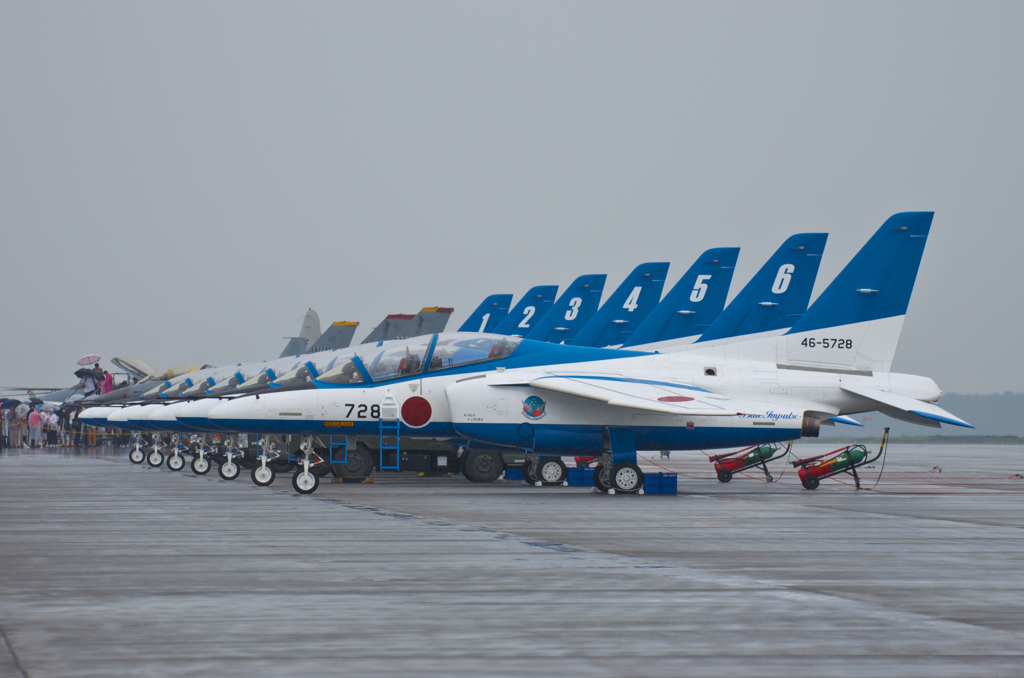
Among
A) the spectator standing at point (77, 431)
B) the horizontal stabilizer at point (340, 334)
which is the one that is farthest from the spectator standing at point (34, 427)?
the horizontal stabilizer at point (340, 334)

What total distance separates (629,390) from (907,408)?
4.60 meters

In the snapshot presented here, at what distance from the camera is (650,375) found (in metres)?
18.2

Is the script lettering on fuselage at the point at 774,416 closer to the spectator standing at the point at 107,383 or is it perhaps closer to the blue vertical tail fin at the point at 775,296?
the blue vertical tail fin at the point at 775,296

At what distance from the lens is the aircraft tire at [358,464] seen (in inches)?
803

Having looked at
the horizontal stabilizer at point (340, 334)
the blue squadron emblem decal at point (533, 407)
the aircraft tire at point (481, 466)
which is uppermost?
the horizontal stabilizer at point (340, 334)

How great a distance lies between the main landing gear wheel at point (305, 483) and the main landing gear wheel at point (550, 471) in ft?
18.0

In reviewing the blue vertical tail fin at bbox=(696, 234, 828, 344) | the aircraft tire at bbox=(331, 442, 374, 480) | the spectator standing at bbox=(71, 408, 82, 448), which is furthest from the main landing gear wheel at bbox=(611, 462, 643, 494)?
the spectator standing at bbox=(71, 408, 82, 448)

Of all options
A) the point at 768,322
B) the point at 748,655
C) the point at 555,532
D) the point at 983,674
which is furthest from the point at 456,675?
the point at 768,322

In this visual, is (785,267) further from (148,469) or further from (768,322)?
(148,469)

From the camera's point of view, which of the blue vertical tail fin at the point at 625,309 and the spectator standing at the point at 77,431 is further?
the spectator standing at the point at 77,431

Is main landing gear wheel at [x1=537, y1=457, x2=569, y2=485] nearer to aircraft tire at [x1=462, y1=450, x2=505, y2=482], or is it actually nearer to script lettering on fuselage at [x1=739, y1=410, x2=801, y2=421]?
aircraft tire at [x1=462, y1=450, x2=505, y2=482]

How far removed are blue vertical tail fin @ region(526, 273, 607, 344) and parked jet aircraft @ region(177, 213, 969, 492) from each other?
12.8 m

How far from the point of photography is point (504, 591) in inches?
274

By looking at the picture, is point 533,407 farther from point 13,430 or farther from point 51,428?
point 51,428
